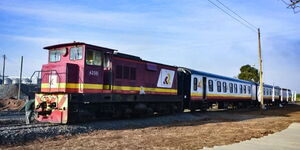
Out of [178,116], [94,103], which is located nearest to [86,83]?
[94,103]

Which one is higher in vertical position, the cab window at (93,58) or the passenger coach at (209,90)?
the cab window at (93,58)

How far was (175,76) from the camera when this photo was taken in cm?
1844

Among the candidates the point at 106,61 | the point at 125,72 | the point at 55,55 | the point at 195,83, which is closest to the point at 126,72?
the point at 125,72

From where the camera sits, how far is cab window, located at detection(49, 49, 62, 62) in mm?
12812

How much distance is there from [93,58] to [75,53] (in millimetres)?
816

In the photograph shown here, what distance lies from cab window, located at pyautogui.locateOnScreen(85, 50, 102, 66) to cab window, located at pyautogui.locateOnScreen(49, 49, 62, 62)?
1.59m

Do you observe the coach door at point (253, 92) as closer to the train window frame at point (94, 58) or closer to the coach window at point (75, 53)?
the train window frame at point (94, 58)

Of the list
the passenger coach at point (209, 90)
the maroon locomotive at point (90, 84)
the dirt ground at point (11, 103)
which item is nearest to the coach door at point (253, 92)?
the passenger coach at point (209, 90)

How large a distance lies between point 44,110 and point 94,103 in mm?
2118

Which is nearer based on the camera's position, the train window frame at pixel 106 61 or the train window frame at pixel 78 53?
the train window frame at pixel 78 53

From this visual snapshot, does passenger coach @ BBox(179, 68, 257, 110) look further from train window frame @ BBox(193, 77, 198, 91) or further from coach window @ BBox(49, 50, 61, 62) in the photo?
coach window @ BBox(49, 50, 61, 62)

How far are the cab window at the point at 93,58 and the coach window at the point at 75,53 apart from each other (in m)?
0.34

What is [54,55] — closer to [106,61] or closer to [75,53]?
[75,53]

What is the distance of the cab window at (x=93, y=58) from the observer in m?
12.2
